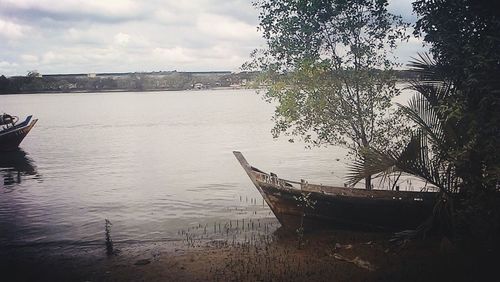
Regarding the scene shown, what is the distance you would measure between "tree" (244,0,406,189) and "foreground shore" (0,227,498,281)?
413 cm

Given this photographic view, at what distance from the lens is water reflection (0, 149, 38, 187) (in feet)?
89.0

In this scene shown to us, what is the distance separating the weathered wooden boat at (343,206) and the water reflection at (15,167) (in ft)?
69.8

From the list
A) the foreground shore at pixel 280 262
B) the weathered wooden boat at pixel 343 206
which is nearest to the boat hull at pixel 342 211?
the weathered wooden boat at pixel 343 206

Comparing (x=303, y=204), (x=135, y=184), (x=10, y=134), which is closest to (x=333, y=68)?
(x=303, y=204)

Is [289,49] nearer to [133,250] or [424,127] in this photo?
[424,127]

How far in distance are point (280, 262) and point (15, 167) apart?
2979cm

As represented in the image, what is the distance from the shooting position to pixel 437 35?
7.90m

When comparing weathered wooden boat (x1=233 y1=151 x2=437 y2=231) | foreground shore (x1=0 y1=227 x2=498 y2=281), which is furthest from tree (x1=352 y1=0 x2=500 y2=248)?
weathered wooden boat (x1=233 y1=151 x2=437 y2=231)

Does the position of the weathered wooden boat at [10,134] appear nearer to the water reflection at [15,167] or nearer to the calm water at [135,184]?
the water reflection at [15,167]

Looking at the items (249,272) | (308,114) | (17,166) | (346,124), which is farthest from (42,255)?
(17,166)

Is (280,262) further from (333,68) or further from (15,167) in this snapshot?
(15,167)

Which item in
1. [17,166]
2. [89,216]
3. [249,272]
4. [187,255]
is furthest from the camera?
[17,166]

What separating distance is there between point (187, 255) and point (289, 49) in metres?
7.86

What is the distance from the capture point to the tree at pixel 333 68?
44.5 ft
